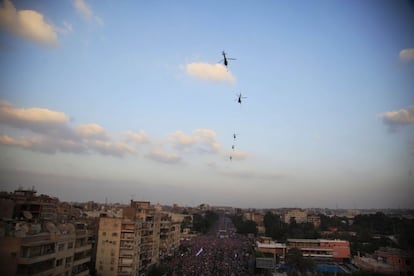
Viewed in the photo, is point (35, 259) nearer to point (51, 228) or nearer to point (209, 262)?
point (51, 228)

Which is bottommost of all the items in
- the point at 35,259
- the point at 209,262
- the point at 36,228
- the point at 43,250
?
the point at 209,262

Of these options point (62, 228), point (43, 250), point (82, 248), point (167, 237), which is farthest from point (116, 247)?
point (167, 237)

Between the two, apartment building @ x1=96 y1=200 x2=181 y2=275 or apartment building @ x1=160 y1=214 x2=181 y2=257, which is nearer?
Answer: apartment building @ x1=96 y1=200 x2=181 y2=275

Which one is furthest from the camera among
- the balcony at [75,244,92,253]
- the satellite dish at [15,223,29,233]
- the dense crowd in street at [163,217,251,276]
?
the dense crowd in street at [163,217,251,276]

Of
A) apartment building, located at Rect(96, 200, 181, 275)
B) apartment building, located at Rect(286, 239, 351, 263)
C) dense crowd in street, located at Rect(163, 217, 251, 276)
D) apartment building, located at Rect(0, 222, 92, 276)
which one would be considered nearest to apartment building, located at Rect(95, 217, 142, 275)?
apartment building, located at Rect(96, 200, 181, 275)

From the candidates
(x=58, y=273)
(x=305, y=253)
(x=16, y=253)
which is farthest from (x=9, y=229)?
(x=305, y=253)

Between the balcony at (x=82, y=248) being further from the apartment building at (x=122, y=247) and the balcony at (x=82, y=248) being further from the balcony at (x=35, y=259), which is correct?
the apartment building at (x=122, y=247)

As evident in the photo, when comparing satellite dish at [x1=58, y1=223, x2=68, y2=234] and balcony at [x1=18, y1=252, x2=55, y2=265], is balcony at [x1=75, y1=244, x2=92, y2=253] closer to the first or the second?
satellite dish at [x1=58, y1=223, x2=68, y2=234]

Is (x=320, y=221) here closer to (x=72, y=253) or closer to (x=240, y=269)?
(x=240, y=269)
